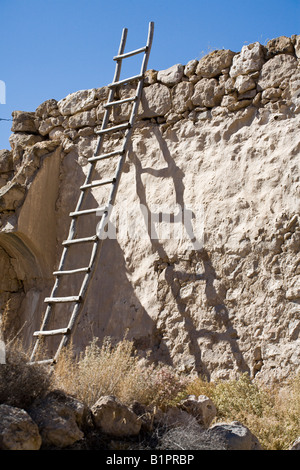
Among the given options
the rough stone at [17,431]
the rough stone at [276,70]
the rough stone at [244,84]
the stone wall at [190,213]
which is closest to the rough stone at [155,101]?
the stone wall at [190,213]

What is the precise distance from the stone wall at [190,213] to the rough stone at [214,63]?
2 cm

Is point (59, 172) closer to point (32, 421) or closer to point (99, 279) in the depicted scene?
point (99, 279)

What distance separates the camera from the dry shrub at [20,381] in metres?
3.62

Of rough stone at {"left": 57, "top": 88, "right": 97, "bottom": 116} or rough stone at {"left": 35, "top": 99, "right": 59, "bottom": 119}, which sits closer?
rough stone at {"left": 57, "top": 88, "right": 97, "bottom": 116}

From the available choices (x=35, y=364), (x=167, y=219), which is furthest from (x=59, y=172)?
(x=35, y=364)

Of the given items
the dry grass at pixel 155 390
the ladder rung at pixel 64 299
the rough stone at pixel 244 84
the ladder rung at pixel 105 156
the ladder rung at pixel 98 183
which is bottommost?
the dry grass at pixel 155 390

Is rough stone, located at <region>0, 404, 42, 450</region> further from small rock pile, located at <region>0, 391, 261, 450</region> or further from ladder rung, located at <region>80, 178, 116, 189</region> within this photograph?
ladder rung, located at <region>80, 178, 116, 189</region>

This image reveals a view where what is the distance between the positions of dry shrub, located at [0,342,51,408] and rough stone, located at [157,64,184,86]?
3.73 meters

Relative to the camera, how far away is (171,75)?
6484mm

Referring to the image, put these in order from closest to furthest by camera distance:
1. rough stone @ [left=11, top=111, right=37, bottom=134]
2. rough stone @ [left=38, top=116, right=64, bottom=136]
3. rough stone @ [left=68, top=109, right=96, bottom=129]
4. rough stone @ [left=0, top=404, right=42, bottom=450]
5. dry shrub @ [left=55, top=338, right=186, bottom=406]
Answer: rough stone @ [left=0, top=404, right=42, bottom=450] → dry shrub @ [left=55, top=338, right=186, bottom=406] → rough stone @ [left=68, top=109, right=96, bottom=129] → rough stone @ [left=38, top=116, right=64, bottom=136] → rough stone @ [left=11, top=111, right=37, bottom=134]

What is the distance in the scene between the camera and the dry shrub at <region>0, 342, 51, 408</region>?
3.62 meters

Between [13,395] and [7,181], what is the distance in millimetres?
4099

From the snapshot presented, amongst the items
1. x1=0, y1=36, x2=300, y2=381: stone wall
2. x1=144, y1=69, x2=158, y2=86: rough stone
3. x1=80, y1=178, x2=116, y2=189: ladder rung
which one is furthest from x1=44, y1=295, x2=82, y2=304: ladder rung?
x1=144, y1=69, x2=158, y2=86: rough stone

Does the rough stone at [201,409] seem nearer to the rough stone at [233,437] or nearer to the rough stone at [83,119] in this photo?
the rough stone at [233,437]
